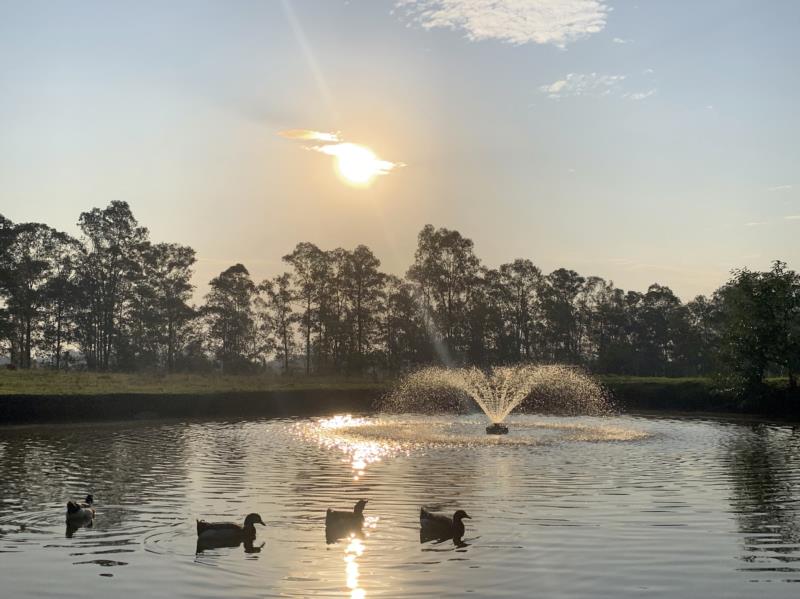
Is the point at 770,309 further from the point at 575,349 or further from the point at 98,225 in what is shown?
the point at 98,225

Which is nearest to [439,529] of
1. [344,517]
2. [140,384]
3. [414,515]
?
[344,517]

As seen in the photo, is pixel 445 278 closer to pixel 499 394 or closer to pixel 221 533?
pixel 499 394

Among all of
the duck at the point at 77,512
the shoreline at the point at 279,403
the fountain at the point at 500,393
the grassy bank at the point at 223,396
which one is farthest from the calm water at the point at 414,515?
the fountain at the point at 500,393

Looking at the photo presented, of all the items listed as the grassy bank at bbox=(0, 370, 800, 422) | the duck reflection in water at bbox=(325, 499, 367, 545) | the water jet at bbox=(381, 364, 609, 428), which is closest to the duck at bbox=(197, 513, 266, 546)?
the duck reflection in water at bbox=(325, 499, 367, 545)

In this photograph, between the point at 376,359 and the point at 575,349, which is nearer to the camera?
the point at 376,359

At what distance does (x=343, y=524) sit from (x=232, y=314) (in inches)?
4591

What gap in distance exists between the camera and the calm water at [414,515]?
1527 cm

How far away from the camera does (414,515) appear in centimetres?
2180

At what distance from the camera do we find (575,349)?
141m

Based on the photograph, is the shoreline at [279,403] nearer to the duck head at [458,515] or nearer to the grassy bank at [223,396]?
the grassy bank at [223,396]

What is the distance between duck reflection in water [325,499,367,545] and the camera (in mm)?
19141

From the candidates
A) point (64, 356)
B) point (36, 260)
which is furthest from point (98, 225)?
point (64, 356)

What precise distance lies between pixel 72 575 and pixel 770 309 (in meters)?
67.9

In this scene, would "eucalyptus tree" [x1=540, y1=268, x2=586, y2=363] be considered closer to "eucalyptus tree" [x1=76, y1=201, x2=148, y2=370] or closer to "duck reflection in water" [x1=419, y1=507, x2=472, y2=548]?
"eucalyptus tree" [x1=76, y1=201, x2=148, y2=370]
